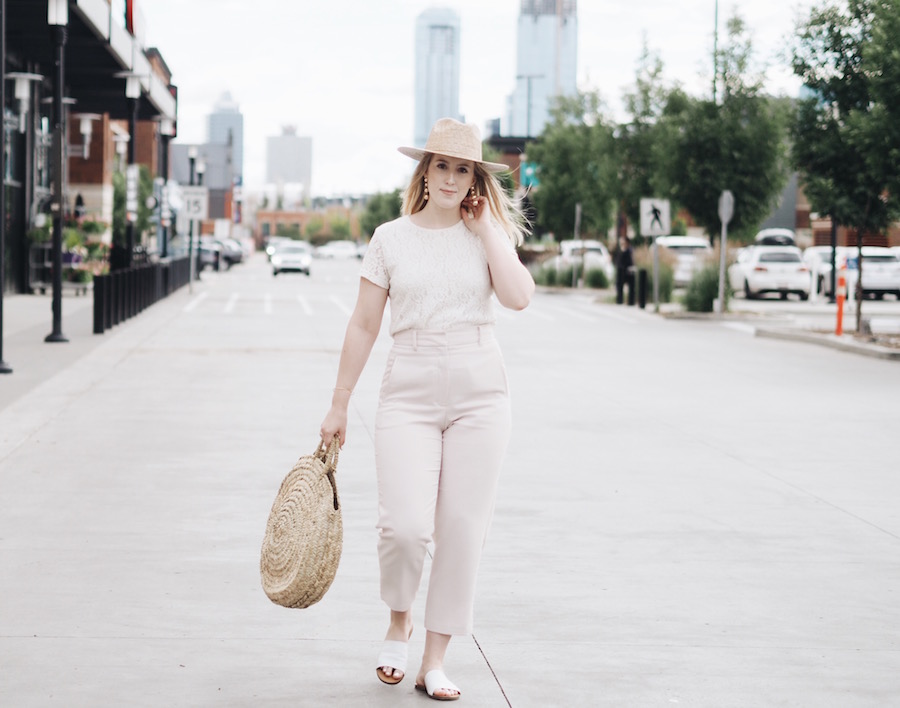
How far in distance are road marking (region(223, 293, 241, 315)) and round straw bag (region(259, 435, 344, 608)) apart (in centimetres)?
2569

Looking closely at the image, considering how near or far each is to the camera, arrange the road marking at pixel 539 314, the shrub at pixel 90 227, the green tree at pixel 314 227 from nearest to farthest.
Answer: the road marking at pixel 539 314
the shrub at pixel 90 227
the green tree at pixel 314 227

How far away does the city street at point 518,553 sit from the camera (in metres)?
5.14

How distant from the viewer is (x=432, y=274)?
497 centimetres

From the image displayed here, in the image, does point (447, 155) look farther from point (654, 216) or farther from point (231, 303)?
point (231, 303)

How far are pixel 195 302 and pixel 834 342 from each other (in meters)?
16.5

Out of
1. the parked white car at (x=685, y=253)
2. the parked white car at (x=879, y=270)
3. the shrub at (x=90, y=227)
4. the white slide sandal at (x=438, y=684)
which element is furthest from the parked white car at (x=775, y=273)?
the white slide sandal at (x=438, y=684)

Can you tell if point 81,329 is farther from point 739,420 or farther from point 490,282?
point 490,282

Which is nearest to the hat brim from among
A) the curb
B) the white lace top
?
the white lace top

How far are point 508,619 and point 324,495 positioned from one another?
1.41 meters

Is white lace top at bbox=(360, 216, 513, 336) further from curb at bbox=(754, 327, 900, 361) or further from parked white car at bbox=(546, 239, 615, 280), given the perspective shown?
parked white car at bbox=(546, 239, 615, 280)

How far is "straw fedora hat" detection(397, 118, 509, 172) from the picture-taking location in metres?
4.93

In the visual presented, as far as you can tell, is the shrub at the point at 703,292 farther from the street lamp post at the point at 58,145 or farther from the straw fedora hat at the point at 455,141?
the straw fedora hat at the point at 455,141

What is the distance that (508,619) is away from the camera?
19.6 ft

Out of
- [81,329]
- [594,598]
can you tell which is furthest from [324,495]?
[81,329]
